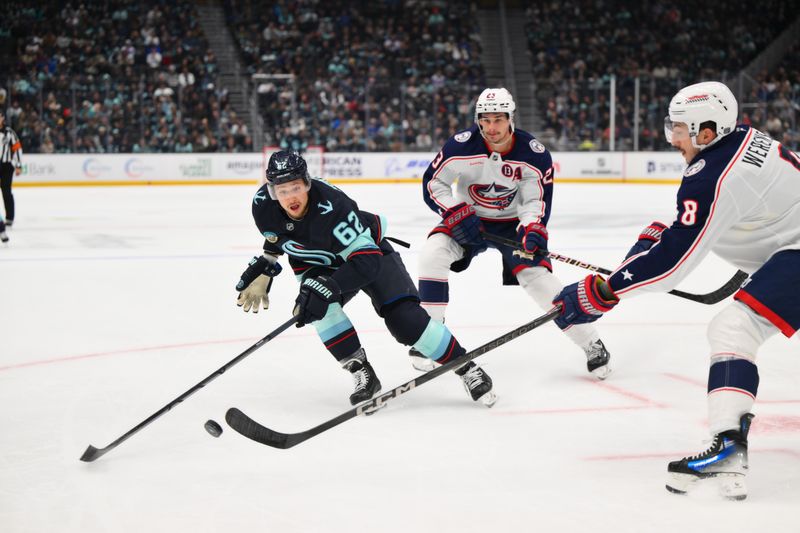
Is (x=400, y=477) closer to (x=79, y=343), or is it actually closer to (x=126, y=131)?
(x=79, y=343)

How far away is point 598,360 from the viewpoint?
3664 mm

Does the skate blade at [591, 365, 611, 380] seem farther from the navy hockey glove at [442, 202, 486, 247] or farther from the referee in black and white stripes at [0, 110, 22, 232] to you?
the referee in black and white stripes at [0, 110, 22, 232]

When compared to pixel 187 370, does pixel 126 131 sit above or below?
above

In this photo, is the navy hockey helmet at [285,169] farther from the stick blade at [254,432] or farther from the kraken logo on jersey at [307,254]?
the stick blade at [254,432]

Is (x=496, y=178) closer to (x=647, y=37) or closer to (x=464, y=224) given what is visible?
(x=464, y=224)

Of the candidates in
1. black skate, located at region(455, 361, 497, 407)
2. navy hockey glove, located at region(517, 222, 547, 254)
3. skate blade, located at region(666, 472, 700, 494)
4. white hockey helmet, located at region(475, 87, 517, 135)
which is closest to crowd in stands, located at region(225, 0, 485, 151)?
white hockey helmet, located at region(475, 87, 517, 135)

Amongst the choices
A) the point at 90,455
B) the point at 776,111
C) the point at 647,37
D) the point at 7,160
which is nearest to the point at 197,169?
the point at 7,160

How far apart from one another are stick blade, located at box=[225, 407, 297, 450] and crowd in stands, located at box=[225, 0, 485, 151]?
1441 centimetres

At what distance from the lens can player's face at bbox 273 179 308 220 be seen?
2.98 m

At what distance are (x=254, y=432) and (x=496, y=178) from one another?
1.81 m

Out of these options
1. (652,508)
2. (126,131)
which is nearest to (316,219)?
(652,508)

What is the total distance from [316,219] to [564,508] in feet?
4.38

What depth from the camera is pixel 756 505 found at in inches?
88.8

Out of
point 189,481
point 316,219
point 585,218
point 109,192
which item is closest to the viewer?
point 189,481
